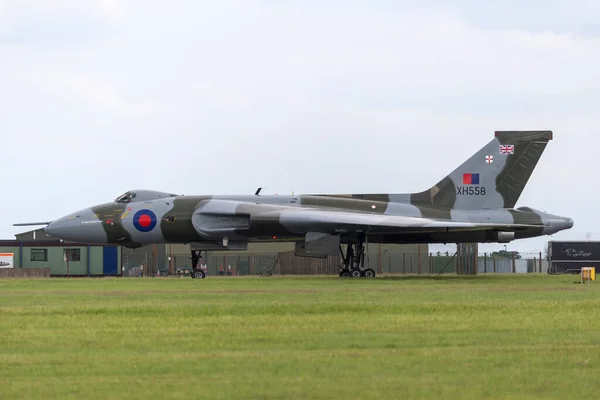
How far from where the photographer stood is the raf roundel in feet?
139

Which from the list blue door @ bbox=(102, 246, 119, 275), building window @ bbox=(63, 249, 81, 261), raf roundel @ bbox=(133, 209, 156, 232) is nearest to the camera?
raf roundel @ bbox=(133, 209, 156, 232)

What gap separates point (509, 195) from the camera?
42188mm

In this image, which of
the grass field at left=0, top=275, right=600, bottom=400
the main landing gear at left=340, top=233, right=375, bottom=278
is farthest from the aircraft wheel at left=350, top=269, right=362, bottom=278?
the grass field at left=0, top=275, right=600, bottom=400

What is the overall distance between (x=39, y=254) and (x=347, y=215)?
89.2 ft

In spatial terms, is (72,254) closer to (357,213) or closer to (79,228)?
(79,228)

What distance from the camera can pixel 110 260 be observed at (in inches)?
2468

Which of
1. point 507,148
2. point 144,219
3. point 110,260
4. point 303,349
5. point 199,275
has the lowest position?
point 303,349

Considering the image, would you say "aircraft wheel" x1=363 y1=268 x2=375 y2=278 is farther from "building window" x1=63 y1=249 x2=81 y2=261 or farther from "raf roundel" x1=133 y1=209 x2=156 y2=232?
"building window" x1=63 y1=249 x2=81 y2=261

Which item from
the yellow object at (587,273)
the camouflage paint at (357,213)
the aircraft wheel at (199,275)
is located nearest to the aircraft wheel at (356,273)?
the camouflage paint at (357,213)

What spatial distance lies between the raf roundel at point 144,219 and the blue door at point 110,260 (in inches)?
801

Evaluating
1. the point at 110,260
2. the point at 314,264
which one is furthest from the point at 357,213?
the point at 110,260

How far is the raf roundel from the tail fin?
11140 mm

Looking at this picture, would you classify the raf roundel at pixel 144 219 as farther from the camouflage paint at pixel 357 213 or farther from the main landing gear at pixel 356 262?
the main landing gear at pixel 356 262

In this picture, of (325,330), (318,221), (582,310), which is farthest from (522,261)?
(325,330)
